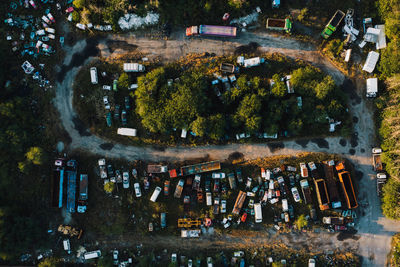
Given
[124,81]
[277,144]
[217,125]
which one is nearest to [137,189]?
[217,125]

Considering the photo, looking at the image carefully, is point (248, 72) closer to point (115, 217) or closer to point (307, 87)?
point (307, 87)

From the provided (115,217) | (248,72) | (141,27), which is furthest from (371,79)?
(115,217)

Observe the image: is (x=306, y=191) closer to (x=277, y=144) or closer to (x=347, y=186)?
(x=347, y=186)

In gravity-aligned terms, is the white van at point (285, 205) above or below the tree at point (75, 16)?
below

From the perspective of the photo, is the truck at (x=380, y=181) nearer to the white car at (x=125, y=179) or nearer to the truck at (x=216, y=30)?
the truck at (x=216, y=30)

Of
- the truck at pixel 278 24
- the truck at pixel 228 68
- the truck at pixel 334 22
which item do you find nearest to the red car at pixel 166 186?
the truck at pixel 228 68

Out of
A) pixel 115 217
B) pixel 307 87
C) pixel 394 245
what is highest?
pixel 307 87
